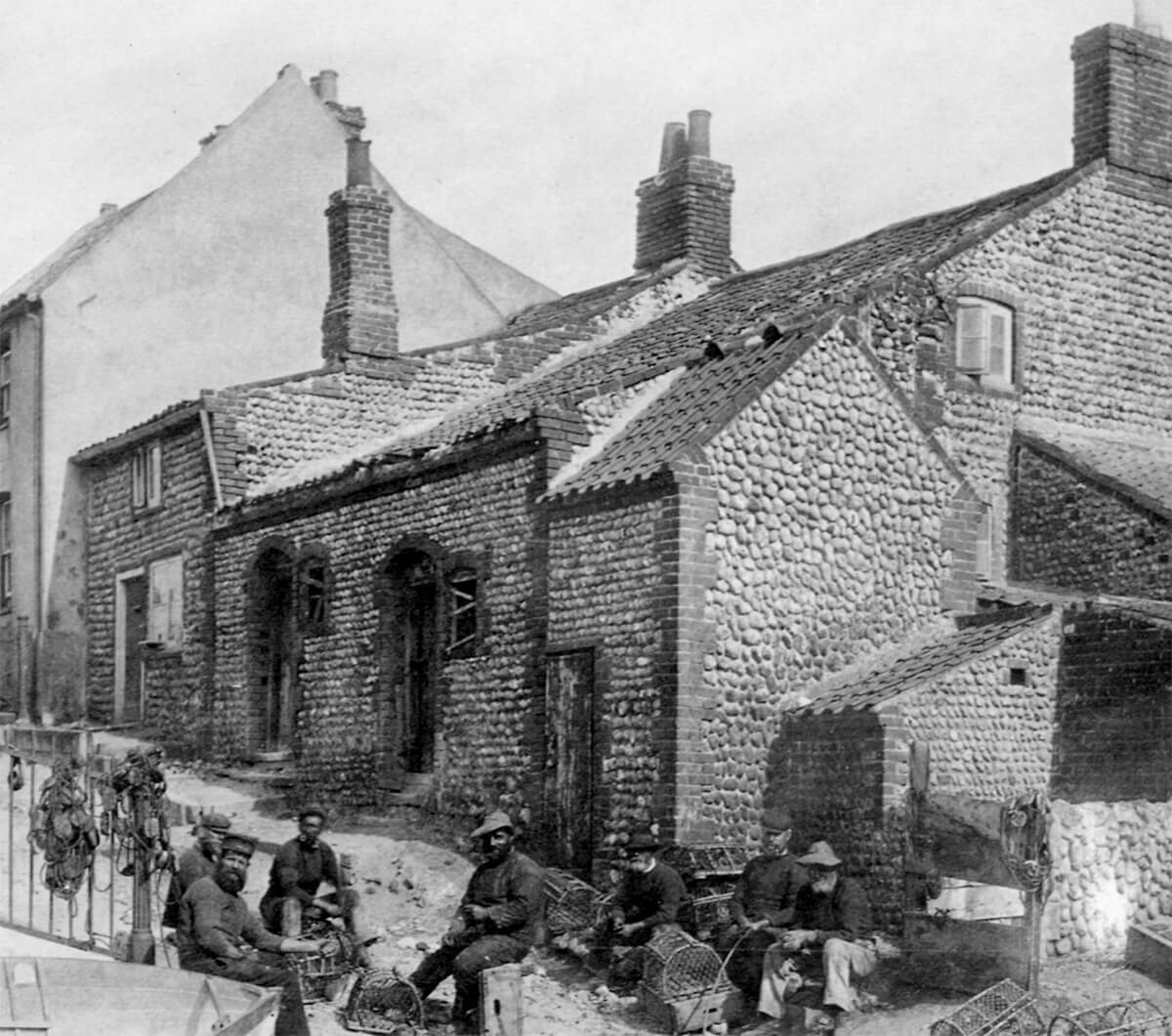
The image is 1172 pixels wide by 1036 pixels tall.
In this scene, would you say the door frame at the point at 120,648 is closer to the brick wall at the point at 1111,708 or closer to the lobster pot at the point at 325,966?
the lobster pot at the point at 325,966

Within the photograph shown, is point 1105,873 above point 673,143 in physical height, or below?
below

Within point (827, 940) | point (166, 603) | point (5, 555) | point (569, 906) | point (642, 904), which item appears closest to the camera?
point (827, 940)

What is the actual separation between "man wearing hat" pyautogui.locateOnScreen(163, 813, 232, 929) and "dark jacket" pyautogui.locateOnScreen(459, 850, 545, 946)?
192 centimetres

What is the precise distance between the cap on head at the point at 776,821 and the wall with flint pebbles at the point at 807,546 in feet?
1.97

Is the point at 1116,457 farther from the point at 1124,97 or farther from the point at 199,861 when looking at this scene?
the point at 199,861

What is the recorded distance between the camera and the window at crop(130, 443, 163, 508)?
27469 mm

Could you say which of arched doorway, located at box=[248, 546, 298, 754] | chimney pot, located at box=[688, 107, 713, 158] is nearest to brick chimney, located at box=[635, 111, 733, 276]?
chimney pot, located at box=[688, 107, 713, 158]

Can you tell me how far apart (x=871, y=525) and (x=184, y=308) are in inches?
545

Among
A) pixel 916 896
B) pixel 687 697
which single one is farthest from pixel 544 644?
pixel 916 896

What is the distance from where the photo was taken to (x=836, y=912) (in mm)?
15031

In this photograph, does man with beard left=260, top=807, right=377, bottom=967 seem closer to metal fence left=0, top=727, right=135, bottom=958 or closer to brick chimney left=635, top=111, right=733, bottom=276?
metal fence left=0, top=727, right=135, bottom=958

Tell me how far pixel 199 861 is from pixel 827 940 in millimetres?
4601

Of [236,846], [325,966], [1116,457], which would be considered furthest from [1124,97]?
[236,846]

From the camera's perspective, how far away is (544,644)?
19672mm
